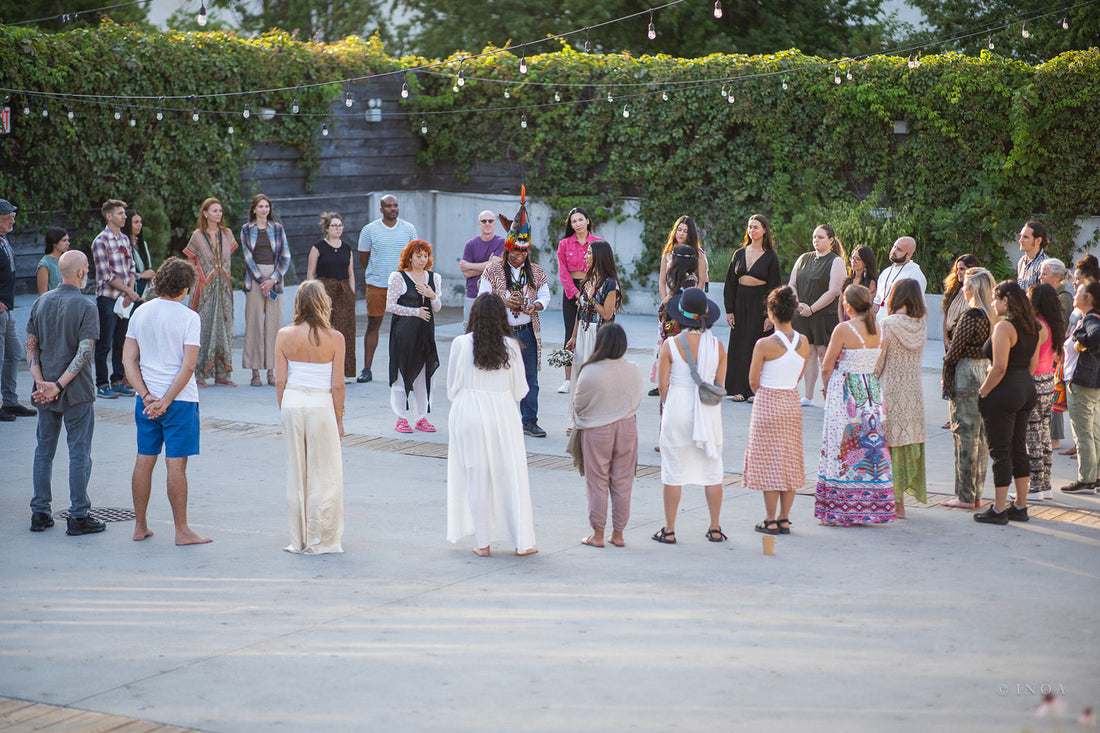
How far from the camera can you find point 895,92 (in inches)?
630

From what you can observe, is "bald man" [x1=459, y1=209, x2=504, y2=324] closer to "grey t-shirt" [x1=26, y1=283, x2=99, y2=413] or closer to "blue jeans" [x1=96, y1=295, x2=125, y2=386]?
"blue jeans" [x1=96, y1=295, x2=125, y2=386]

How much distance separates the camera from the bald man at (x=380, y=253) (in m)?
12.4

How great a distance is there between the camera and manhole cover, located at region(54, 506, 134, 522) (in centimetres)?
743

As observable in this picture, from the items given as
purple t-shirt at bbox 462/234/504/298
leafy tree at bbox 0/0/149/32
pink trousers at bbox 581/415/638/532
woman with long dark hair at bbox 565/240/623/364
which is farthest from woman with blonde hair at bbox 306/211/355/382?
leafy tree at bbox 0/0/149/32

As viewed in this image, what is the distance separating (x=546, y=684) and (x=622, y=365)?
2306 millimetres

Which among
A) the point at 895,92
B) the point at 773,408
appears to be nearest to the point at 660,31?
the point at 895,92

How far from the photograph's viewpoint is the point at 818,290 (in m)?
11.0

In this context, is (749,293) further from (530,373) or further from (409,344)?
(409,344)

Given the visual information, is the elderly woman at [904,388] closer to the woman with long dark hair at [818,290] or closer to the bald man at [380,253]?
the woman with long dark hair at [818,290]

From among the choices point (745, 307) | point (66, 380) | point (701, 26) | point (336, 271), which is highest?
point (701, 26)

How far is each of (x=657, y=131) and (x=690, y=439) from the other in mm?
11608

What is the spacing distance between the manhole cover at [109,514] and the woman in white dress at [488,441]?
2149mm

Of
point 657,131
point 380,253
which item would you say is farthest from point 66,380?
point 657,131

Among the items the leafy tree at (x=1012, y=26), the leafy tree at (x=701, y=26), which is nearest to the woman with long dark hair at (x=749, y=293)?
the leafy tree at (x=1012, y=26)
